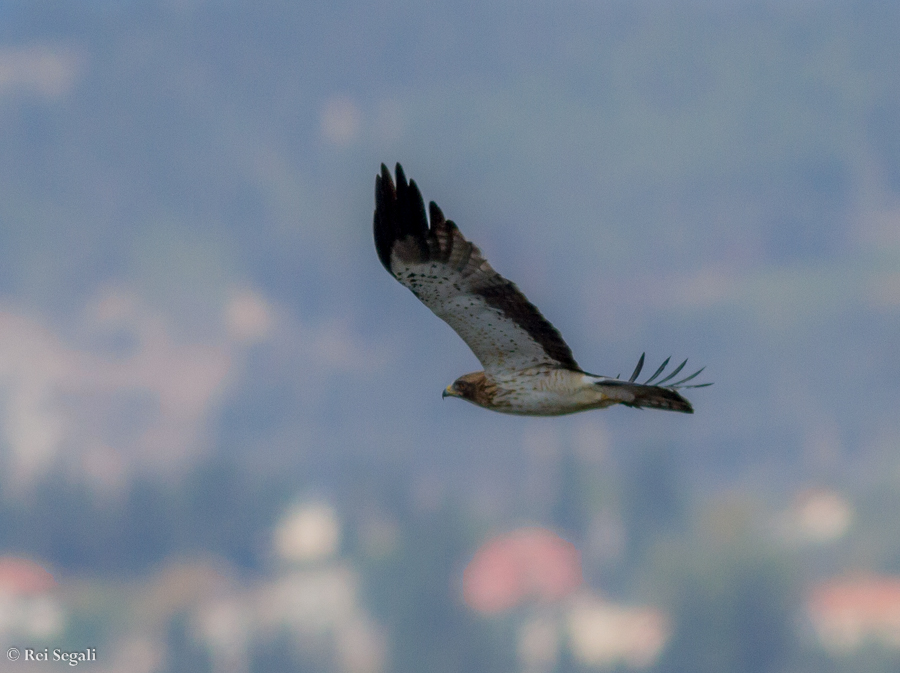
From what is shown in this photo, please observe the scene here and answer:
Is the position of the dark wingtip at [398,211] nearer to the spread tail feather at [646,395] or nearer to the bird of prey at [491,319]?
the bird of prey at [491,319]

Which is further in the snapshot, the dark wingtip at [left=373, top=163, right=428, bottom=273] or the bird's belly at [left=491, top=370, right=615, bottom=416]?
the bird's belly at [left=491, top=370, right=615, bottom=416]

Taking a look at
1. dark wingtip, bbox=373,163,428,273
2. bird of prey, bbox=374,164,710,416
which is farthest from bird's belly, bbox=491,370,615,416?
dark wingtip, bbox=373,163,428,273

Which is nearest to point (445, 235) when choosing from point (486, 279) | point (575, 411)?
point (486, 279)

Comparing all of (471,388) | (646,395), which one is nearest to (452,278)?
(471,388)

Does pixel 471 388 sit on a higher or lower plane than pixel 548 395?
higher

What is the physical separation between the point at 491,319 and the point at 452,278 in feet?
1.86

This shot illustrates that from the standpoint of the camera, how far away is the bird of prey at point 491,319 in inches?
416

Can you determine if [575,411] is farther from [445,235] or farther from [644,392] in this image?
[445,235]

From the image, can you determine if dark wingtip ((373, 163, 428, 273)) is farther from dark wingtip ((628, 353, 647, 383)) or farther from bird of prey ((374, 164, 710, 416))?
dark wingtip ((628, 353, 647, 383))

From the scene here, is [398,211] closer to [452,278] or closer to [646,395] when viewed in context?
[452,278]

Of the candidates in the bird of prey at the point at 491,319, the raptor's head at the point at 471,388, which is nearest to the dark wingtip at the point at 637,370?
the bird of prey at the point at 491,319

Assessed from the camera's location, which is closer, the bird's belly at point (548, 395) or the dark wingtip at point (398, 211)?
the dark wingtip at point (398, 211)

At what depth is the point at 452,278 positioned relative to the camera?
1073cm

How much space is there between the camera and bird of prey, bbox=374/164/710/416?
10.6 m
